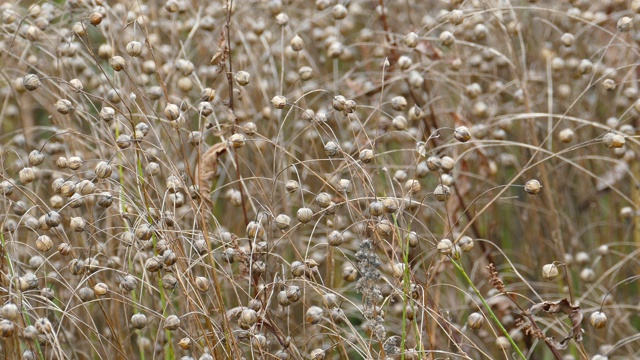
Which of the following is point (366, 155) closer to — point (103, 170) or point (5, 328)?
point (103, 170)

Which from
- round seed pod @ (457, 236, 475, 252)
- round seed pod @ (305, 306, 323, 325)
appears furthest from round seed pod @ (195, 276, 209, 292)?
round seed pod @ (457, 236, 475, 252)

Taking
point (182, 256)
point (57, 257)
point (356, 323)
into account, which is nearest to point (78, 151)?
point (57, 257)

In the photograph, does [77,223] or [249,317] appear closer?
[249,317]

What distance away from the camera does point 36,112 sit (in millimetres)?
4566

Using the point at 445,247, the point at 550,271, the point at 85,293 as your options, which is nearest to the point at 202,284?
the point at 85,293

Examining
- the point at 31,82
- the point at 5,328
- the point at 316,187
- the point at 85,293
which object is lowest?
the point at 316,187

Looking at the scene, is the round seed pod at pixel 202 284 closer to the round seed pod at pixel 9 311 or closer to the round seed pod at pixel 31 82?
the round seed pod at pixel 9 311

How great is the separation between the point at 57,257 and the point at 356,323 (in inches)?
51.2

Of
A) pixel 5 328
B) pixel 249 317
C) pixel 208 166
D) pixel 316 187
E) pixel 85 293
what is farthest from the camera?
pixel 316 187

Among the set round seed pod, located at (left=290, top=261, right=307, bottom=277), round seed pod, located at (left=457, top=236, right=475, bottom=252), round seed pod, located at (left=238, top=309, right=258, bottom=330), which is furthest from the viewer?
round seed pod, located at (left=457, top=236, right=475, bottom=252)

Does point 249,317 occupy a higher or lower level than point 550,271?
higher

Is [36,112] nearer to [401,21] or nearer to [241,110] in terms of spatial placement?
Answer: [241,110]

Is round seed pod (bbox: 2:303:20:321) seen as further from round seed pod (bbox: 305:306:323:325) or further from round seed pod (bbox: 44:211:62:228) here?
round seed pod (bbox: 305:306:323:325)

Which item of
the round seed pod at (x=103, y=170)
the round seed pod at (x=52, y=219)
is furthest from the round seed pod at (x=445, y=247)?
the round seed pod at (x=52, y=219)
